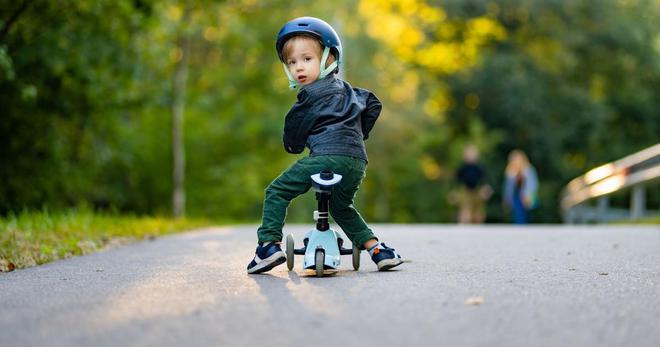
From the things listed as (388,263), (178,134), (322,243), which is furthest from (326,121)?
(178,134)

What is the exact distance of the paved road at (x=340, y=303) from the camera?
3.96 meters

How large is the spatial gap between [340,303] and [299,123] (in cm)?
175

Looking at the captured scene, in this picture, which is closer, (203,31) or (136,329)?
(136,329)

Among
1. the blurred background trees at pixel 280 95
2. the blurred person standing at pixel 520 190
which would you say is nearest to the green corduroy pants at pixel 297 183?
the blurred background trees at pixel 280 95

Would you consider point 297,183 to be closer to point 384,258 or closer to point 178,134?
point 384,258

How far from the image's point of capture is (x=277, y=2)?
20.8 meters

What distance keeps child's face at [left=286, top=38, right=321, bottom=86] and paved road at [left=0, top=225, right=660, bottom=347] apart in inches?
48.6

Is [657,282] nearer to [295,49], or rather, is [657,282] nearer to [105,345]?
[295,49]

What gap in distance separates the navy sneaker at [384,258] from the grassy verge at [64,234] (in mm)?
2446

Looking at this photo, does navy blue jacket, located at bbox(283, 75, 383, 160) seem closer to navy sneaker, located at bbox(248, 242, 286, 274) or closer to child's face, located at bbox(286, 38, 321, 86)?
child's face, located at bbox(286, 38, 321, 86)

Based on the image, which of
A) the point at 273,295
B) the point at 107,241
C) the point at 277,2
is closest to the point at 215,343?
the point at 273,295

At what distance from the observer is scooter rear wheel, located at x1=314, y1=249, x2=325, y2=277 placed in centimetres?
607

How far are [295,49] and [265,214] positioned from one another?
1038mm

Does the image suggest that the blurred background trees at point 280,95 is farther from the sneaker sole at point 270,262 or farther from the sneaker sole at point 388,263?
the sneaker sole at point 388,263
